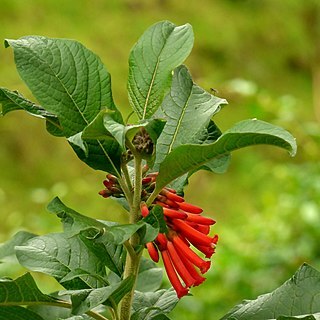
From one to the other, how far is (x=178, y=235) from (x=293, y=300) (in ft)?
0.39

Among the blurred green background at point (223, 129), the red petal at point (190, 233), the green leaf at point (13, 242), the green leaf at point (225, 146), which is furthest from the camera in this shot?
the blurred green background at point (223, 129)

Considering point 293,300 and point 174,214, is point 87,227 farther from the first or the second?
point 293,300

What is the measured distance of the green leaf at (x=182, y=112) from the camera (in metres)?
0.76

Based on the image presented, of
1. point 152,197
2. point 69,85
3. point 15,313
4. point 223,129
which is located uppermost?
point 223,129

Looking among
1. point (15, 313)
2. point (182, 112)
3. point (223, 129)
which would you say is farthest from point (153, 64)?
point (223, 129)

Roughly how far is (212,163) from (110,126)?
122 millimetres

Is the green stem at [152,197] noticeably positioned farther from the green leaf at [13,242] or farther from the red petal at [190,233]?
the green leaf at [13,242]

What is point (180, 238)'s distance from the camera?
714 mm

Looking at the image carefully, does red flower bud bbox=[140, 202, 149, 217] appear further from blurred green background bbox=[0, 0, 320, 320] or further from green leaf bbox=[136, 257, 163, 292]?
blurred green background bbox=[0, 0, 320, 320]

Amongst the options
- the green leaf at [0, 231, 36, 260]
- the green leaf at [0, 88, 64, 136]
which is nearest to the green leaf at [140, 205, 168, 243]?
the green leaf at [0, 88, 64, 136]

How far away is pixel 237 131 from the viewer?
619 millimetres

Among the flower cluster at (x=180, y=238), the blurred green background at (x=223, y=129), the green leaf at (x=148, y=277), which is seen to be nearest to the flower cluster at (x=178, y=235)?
the flower cluster at (x=180, y=238)

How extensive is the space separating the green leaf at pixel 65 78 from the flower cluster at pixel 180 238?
0.27 ft

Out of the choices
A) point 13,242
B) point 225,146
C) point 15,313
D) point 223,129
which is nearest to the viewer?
point 225,146
